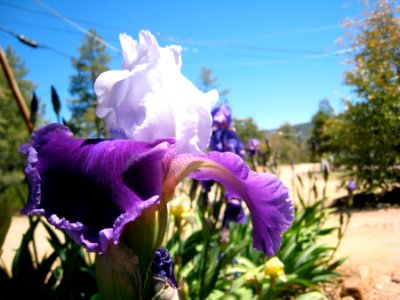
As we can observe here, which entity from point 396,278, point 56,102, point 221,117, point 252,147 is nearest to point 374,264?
point 396,278

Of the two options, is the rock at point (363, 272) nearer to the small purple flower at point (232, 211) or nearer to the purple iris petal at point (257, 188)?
the small purple flower at point (232, 211)

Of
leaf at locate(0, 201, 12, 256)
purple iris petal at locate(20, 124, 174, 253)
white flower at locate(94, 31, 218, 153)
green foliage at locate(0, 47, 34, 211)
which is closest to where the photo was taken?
purple iris petal at locate(20, 124, 174, 253)

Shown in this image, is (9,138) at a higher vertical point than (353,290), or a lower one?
higher

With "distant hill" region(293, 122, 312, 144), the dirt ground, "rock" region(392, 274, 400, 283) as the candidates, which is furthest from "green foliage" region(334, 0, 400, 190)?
"distant hill" region(293, 122, 312, 144)

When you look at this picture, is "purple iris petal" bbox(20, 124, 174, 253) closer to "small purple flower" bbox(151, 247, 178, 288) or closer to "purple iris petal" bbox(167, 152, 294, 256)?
"purple iris petal" bbox(167, 152, 294, 256)

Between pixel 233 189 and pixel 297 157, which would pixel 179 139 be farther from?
pixel 297 157

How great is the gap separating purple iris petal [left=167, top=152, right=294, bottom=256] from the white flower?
0.05 m

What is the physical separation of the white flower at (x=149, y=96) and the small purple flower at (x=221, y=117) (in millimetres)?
1730

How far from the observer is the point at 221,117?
2.58 m

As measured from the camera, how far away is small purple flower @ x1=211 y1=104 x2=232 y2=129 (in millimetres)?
2564

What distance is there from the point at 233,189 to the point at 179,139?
0.20 m

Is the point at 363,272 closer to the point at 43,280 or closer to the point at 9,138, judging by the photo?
the point at 43,280

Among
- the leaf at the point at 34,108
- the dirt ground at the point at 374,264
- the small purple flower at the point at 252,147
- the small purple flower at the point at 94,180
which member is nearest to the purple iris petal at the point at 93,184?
the small purple flower at the point at 94,180

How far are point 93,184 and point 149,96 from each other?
271mm
